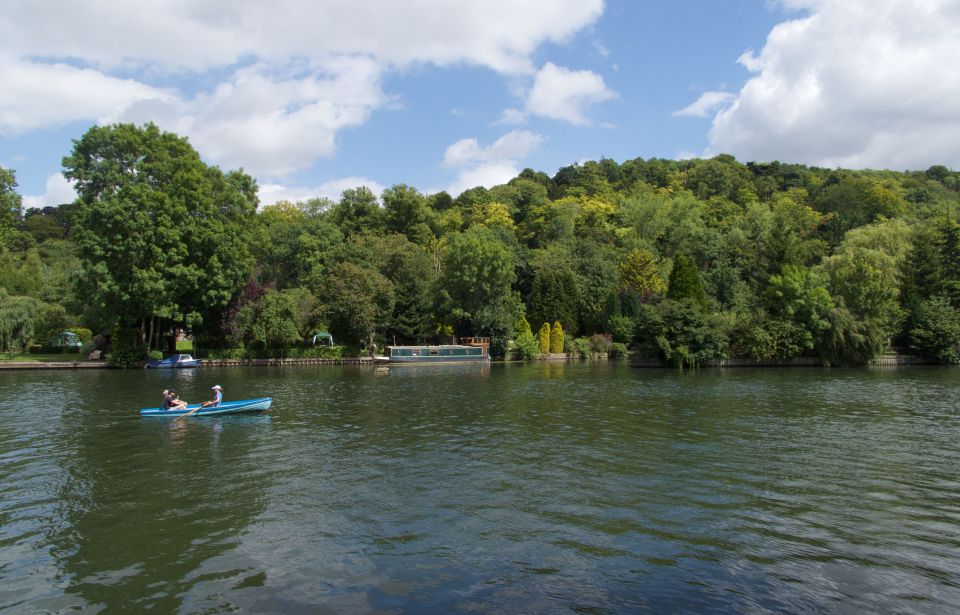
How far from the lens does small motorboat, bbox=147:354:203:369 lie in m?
53.0

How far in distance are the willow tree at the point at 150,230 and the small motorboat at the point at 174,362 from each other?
10.2 ft

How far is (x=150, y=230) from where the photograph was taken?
161 feet

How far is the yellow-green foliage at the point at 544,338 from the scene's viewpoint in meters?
68.4

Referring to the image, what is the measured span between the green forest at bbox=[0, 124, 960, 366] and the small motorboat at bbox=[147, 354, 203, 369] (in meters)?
2.02

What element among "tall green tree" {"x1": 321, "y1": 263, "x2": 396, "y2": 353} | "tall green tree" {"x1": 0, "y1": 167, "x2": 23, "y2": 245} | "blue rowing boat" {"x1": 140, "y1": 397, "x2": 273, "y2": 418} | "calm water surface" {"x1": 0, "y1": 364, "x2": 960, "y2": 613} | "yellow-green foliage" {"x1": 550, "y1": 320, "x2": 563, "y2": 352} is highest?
"tall green tree" {"x1": 0, "y1": 167, "x2": 23, "y2": 245}

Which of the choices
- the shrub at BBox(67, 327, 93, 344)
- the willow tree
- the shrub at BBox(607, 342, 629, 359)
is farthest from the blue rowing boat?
the shrub at BBox(67, 327, 93, 344)

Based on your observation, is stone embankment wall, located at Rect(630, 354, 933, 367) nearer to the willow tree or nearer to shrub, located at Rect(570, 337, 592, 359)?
shrub, located at Rect(570, 337, 592, 359)

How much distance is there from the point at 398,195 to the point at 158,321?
39975mm

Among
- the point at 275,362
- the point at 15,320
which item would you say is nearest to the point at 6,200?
the point at 15,320

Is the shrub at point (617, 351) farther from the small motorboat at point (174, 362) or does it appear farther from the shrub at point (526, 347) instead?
the small motorboat at point (174, 362)

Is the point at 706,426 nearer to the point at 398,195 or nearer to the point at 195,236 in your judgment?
the point at 195,236

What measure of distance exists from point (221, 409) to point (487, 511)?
16436mm

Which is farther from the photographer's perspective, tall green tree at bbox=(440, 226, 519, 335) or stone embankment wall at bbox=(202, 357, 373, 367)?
tall green tree at bbox=(440, 226, 519, 335)

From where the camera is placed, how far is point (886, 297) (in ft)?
166
